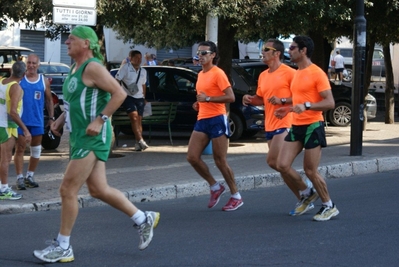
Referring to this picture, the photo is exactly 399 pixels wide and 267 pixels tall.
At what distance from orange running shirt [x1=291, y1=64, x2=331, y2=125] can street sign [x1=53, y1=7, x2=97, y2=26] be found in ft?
11.5

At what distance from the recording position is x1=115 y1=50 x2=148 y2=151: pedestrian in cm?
1488

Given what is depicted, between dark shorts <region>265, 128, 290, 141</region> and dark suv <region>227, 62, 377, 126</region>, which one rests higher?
dark shorts <region>265, 128, 290, 141</region>

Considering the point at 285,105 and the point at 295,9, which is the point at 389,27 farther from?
the point at 285,105

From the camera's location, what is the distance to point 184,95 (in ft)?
55.6

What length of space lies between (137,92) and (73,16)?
15.2 ft

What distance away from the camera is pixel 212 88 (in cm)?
891

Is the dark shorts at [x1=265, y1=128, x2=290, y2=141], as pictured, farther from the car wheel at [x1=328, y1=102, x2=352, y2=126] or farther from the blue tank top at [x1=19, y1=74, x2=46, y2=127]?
the car wheel at [x1=328, y1=102, x2=352, y2=126]

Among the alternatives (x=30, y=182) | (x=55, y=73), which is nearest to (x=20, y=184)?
(x=30, y=182)

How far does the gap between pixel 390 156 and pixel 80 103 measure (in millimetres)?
8147

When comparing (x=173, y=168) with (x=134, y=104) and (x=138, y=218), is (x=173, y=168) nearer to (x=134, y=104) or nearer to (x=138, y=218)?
(x=134, y=104)

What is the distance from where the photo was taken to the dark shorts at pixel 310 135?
26.6 ft

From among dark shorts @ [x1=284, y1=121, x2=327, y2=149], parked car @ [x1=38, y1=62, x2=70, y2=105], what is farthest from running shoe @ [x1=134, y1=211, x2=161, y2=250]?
parked car @ [x1=38, y1=62, x2=70, y2=105]

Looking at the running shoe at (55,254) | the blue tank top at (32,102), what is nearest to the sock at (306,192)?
the running shoe at (55,254)

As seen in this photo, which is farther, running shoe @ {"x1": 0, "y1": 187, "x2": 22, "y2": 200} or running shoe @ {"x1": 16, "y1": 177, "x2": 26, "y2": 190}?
running shoe @ {"x1": 16, "y1": 177, "x2": 26, "y2": 190}
